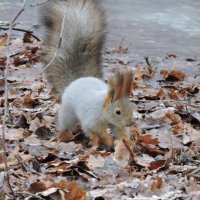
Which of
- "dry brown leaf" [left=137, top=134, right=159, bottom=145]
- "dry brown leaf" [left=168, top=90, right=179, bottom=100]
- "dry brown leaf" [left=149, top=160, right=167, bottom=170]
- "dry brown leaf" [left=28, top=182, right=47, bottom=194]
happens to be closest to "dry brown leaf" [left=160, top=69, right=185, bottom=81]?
"dry brown leaf" [left=168, top=90, right=179, bottom=100]

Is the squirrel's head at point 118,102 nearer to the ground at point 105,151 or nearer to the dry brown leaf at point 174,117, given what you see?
the ground at point 105,151

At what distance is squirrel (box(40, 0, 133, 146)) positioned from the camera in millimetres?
3287

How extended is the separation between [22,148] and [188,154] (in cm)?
81

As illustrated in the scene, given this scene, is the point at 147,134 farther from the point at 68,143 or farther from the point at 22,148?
the point at 22,148

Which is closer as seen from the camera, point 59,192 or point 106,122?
point 59,192

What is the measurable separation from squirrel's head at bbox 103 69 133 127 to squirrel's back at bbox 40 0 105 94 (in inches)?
26.0

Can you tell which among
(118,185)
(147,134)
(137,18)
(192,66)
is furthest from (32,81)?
(137,18)

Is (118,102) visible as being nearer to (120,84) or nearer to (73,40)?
(120,84)

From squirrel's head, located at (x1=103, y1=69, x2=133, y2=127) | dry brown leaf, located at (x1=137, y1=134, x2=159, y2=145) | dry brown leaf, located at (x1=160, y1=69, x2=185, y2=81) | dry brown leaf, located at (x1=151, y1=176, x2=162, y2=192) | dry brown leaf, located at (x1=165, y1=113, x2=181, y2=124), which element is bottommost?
dry brown leaf, located at (x1=160, y1=69, x2=185, y2=81)

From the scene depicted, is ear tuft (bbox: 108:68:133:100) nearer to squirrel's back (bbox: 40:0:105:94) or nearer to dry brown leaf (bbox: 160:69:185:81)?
squirrel's back (bbox: 40:0:105:94)

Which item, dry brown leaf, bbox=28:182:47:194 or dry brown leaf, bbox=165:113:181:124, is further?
dry brown leaf, bbox=165:113:181:124

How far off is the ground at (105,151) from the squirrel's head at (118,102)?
0.12m

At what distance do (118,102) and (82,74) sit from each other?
Answer: 0.70 metres

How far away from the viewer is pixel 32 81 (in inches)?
184
